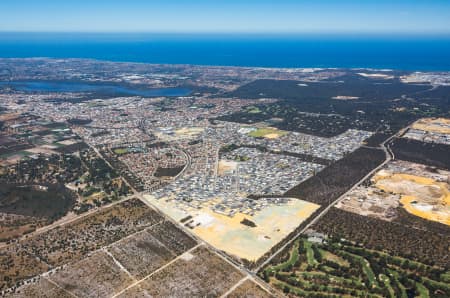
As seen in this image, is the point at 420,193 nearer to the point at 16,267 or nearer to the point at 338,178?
the point at 338,178

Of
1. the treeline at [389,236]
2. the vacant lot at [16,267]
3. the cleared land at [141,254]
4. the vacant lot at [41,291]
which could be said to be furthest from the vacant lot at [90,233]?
the treeline at [389,236]

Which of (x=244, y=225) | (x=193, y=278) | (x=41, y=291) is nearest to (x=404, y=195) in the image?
(x=244, y=225)

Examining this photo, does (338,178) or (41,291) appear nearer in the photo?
(41,291)

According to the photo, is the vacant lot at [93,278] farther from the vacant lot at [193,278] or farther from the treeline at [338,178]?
the treeline at [338,178]

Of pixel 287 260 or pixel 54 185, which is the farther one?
pixel 54 185

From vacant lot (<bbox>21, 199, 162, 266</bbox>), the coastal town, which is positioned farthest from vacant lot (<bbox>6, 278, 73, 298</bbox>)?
vacant lot (<bbox>21, 199, 162, 266</bbox>)

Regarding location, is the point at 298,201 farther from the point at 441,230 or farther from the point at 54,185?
the point at 54,185

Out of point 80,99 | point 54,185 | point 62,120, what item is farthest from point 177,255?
point 80,99
